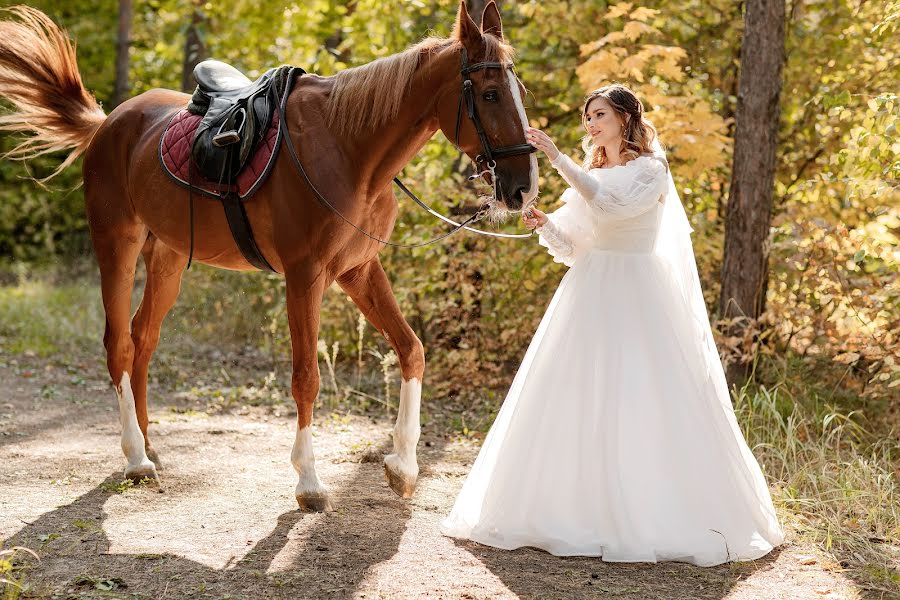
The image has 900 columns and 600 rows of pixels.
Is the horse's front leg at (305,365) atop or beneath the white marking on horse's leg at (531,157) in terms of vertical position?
beneath

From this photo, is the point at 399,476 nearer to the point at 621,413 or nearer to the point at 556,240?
the point at 621,413

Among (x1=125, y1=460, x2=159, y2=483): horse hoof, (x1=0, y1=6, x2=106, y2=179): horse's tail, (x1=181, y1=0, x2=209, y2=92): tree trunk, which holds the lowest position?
(x1=125, y1=460, x2=159, y2=483): horse hoof

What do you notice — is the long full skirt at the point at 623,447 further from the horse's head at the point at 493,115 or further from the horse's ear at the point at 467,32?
the horse's ear at the point at 467,32

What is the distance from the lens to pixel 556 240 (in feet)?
13.4

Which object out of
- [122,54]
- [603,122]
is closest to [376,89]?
[603,122]

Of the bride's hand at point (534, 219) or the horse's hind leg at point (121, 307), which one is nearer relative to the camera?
the bride's hand at point (534, 219)

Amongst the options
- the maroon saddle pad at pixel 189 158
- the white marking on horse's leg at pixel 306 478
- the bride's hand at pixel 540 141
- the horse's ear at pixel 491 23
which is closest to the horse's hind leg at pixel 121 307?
the maroon saddle pad at pixel 189 158

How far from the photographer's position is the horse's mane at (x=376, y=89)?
396 cm

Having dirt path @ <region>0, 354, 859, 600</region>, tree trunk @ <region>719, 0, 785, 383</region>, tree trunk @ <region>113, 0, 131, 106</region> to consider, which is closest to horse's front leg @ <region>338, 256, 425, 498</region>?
dirt path @ <region>0, 354, 859, 600</region>

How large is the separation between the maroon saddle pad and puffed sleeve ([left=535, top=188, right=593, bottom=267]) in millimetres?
1323

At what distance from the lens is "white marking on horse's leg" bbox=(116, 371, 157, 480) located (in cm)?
479

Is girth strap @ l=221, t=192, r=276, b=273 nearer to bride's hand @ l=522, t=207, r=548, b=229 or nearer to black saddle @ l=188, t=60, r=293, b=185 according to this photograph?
black saddle @ l=188, t=60, r=293, b=185

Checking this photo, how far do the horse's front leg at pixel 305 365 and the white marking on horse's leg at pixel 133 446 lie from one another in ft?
3.36

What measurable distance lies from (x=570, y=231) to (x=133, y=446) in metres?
2.60
